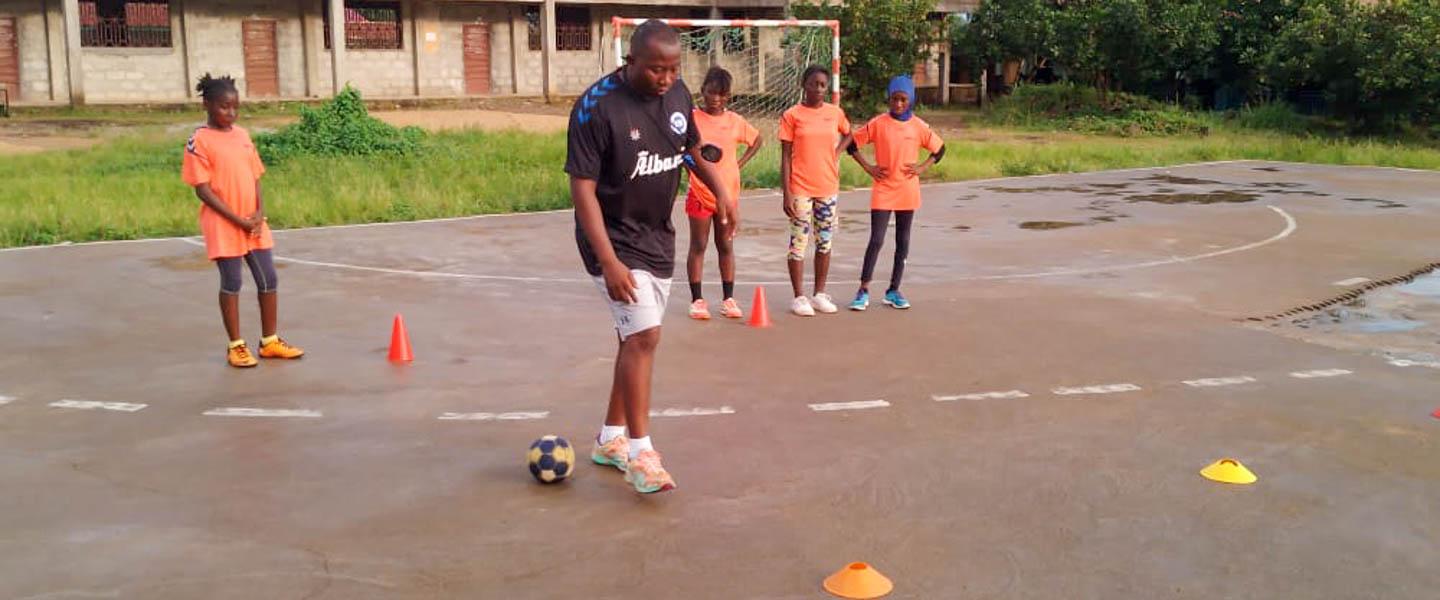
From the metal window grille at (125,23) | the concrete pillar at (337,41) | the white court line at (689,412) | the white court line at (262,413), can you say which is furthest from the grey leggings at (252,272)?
the metal window grille at (125,23)

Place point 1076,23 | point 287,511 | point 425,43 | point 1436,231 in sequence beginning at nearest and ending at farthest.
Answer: point 287,511, point 1436,231, point 1076,23, point 425,43

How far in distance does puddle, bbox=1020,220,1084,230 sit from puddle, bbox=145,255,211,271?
8722mm

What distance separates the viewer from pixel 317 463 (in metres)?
5.79

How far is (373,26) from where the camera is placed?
118 feet

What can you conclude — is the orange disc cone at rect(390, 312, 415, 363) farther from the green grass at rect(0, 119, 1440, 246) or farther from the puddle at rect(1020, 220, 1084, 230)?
the puddle at rect(1020, 220, 1084, 230)

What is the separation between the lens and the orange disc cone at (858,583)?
4309 mm

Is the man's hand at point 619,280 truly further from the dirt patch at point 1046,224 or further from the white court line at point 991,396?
the dirt patch at point 1046,224

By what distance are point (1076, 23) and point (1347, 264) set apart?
23.4 meters

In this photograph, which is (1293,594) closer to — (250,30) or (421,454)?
(421,454)

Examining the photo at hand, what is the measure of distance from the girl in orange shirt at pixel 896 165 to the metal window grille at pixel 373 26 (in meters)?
28.6

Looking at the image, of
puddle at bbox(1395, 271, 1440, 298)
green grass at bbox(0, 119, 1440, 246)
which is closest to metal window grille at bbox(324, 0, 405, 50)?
green grass at bbox(0, 119, 1440, 246)

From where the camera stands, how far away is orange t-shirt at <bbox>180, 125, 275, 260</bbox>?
7586mm

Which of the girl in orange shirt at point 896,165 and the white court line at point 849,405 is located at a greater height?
the girl in orange shirt at point 896,165

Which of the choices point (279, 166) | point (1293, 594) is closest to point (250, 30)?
point (279, 166)
